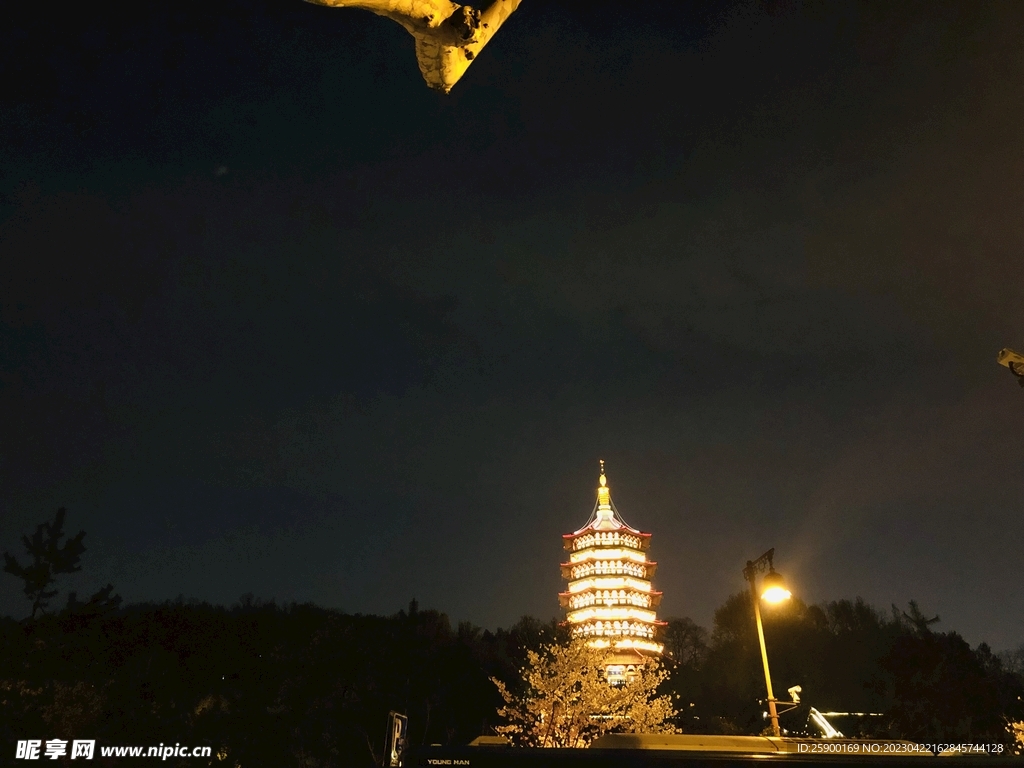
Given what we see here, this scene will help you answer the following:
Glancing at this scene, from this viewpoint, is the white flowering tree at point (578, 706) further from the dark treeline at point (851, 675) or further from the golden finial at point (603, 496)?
the golden finial at point (603, 496)

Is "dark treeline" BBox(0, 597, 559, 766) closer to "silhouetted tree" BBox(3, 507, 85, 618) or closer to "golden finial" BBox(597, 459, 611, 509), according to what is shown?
"silhouetted tree" BBox(3, 507, 85, 618)

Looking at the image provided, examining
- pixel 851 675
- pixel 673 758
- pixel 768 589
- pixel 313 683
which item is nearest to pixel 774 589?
pixel 768 589

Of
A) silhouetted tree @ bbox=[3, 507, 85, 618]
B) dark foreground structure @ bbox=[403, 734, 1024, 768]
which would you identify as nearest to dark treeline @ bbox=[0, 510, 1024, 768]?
silhouetted tree @ bbox=[3, 507, 85, 618]

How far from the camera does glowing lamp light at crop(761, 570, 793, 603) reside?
42.3 ft

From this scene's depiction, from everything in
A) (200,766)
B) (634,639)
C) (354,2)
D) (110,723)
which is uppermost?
(634,639)

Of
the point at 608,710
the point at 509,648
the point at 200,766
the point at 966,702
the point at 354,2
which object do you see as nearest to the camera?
the point at 354,2

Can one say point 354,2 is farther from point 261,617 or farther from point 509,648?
point 509,648

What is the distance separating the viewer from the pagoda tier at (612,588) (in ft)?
266

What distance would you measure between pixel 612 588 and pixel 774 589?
246 feet

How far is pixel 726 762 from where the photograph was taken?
6957mm

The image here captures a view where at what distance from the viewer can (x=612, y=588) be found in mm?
84250

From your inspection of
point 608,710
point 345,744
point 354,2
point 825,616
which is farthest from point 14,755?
point 825,616

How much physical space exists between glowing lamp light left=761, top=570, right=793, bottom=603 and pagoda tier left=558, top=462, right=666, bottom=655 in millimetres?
70211

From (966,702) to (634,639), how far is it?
128 ft
